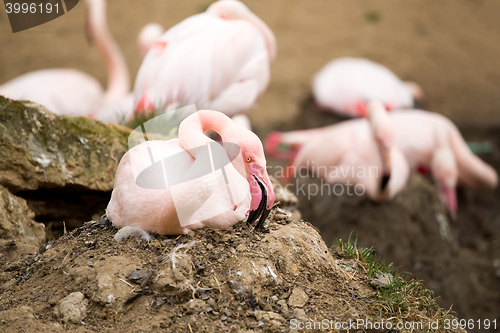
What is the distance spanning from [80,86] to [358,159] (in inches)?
173

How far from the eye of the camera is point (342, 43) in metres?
10.3

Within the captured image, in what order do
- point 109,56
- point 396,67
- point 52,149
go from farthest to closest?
point 396,67 → point 109,56 → point 52,149

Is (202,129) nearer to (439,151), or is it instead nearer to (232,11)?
(232,11)

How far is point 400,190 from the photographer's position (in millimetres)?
6820

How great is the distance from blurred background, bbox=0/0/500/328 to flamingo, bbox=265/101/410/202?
0.34m

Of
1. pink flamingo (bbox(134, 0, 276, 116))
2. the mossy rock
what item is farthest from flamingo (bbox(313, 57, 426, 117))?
the mossy rock

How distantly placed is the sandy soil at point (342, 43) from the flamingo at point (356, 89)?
679 millimetres

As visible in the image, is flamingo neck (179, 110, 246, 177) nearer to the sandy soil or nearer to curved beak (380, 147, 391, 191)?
curved beak (380, 147, 391, 191)

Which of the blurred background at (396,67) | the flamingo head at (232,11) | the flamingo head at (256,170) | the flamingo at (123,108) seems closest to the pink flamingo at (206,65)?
the flamingo head at (232,11)

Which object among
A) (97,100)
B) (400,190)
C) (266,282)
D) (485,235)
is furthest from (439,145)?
(266,282)

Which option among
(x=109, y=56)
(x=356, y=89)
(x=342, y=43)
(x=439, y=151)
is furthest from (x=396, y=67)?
(x=109, y=56)

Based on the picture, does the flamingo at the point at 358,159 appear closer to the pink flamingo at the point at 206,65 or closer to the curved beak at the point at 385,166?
the curved beak at the point at 385,166

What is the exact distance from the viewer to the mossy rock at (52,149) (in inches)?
118

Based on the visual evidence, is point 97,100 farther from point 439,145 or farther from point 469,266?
point 469,266
